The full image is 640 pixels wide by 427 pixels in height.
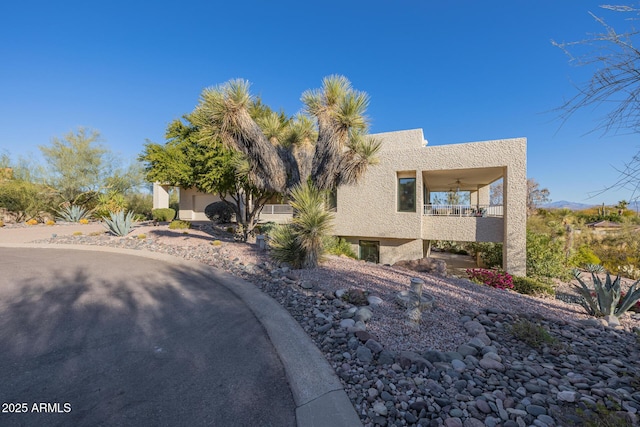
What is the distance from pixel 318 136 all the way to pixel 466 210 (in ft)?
26.9

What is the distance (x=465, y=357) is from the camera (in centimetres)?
296

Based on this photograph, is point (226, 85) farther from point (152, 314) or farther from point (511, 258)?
point (511, 258)

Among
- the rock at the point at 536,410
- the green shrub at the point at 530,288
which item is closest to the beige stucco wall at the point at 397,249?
the green shrub at the point at 530,288

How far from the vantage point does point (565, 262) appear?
11602 mm

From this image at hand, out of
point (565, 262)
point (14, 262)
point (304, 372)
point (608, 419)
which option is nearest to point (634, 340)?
point (608, 419)

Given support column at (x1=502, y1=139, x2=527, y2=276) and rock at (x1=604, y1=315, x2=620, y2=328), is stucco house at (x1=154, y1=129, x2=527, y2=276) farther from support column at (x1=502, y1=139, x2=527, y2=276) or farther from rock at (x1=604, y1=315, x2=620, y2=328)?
rock at (x1=604, y1=315, x2=620, y2=328)

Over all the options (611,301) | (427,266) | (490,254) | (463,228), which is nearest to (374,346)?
(611,301)

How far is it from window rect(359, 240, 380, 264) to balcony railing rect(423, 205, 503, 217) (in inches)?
117

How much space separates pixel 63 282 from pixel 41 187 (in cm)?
1974

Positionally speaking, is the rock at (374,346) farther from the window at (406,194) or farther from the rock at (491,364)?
the window at (406,194)

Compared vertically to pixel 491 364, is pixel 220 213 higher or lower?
higher

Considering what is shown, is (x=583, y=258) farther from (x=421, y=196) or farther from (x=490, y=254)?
(x=421, y=196)

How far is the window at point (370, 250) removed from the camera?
43.9ft

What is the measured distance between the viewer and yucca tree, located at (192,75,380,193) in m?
7.02
